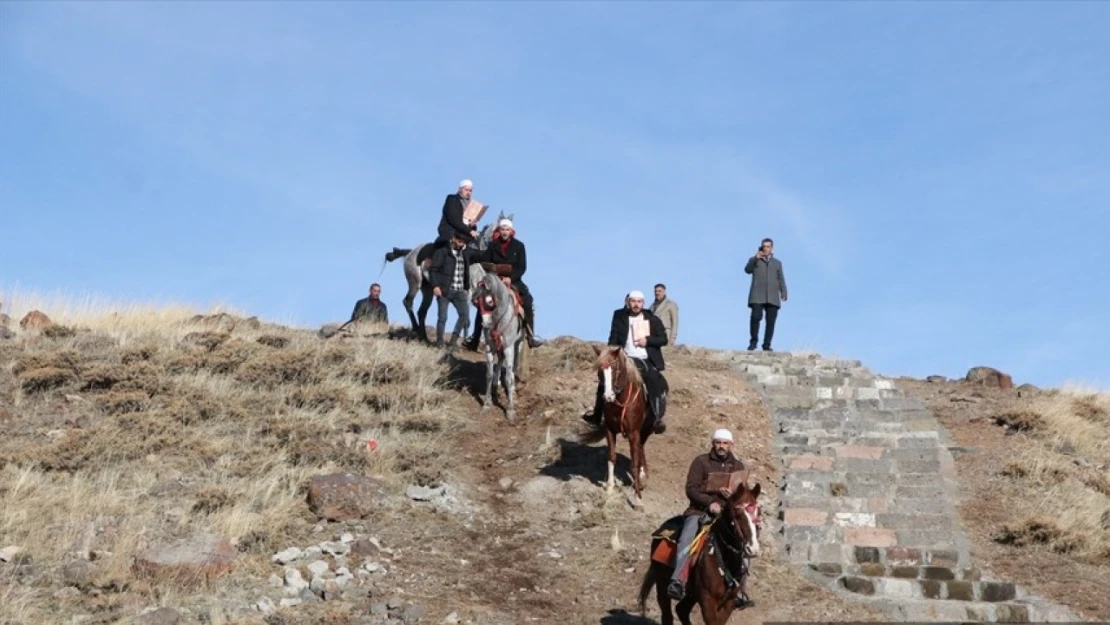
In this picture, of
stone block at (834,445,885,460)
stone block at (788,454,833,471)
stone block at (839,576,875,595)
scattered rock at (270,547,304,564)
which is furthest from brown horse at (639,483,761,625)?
stone block at (834,445,885,460)

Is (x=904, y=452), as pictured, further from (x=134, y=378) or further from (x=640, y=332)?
(x=134, y=378)

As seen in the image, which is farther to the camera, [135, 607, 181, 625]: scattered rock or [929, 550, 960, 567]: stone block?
[929, 550, 960, 567]: stone block

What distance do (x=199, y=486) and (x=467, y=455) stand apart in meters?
4.16

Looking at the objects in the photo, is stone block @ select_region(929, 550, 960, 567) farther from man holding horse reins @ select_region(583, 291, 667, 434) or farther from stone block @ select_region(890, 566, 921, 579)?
man holding horse reins @ select_region(583, 291, 667, 434)

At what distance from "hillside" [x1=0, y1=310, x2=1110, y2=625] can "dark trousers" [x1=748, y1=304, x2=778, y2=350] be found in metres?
1.84

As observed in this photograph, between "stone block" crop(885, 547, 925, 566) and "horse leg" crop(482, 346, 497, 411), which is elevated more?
"horse leg" crop(482, 346, 497, 411)

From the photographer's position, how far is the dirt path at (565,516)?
14422 mm

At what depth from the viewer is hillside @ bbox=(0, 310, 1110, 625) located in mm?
14102

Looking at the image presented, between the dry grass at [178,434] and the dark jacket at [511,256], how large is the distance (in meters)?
2.29

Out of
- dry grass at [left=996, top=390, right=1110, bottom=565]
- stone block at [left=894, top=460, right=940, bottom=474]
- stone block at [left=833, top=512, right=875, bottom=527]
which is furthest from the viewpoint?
stone block at [left=894, top=460, right=940, bottom=474]

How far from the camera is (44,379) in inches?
807

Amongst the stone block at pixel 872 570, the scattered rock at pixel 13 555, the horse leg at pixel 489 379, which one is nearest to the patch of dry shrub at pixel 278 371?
the horse leg at pixel 489 379

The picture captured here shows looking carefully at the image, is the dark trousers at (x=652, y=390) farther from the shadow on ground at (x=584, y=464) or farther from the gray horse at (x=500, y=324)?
the gray horse at (x=500, y=324)

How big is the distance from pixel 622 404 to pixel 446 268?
22.0ft
